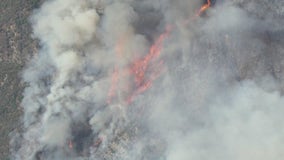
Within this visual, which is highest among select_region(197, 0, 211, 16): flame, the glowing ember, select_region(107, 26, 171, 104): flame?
select_region(197, 0, 211, 16): flame

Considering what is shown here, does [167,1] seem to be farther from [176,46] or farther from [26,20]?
[26,20]

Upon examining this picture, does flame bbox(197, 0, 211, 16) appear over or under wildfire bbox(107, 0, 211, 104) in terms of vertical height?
over

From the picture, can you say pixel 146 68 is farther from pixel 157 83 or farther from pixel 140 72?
pixel 157 83

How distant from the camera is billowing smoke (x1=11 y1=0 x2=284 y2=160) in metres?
99.6

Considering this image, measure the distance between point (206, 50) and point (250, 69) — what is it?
24.4 ft

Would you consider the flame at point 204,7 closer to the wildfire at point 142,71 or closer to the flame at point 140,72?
the wildfire at point 142,71

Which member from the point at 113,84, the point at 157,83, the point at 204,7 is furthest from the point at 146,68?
the point at 204,7

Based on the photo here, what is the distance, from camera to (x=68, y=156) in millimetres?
109562

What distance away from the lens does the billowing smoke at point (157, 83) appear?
9962cm

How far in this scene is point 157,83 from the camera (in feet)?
357

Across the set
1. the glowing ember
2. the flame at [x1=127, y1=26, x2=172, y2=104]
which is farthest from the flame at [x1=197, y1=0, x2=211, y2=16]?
the glowing ember

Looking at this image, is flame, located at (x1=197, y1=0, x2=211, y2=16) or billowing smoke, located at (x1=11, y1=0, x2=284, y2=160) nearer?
billowing smoke, located at (x1=11, y1=0, x2=284, y2=160)

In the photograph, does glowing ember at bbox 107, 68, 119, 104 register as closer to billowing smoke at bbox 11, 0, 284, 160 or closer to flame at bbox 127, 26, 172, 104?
billowing smoke at bbox 11, 0, 284, 160

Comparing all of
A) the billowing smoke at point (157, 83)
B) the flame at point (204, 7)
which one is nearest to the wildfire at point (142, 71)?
the flame at point (204, 7)
